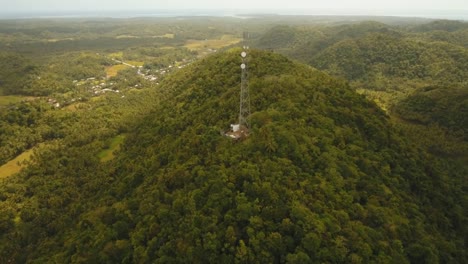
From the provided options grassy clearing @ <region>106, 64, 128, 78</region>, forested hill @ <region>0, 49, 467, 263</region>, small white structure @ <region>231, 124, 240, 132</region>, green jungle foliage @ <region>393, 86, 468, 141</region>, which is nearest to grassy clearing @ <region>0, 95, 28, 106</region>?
grassy clearing @ <region>106, 64, 128, 78</region>

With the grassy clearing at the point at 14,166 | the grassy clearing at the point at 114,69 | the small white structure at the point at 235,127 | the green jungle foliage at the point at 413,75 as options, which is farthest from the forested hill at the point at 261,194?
the grassy clearing at the point at 114,69

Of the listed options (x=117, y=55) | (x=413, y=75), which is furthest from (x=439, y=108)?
(x=117, y=55)

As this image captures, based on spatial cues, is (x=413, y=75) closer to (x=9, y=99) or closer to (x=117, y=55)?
(x=9, y=99)

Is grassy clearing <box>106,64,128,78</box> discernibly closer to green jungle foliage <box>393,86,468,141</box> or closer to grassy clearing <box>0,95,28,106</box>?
grassy clearing <box>0,95,28,106</box>

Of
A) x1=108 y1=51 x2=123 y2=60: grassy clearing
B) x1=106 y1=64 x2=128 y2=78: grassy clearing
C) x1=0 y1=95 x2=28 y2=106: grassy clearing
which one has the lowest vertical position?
x1=0 y1=95 x2=28 y2=106: grassy clearing

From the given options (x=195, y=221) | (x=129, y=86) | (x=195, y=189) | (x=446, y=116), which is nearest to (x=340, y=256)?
(x=195, y=221)

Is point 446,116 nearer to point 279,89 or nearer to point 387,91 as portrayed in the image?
point 387,91
